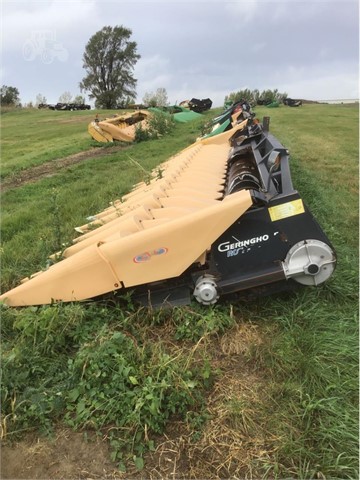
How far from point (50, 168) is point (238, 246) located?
28.8 ft

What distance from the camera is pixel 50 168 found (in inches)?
413

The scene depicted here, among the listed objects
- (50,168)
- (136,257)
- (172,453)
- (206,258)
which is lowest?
(172,453)

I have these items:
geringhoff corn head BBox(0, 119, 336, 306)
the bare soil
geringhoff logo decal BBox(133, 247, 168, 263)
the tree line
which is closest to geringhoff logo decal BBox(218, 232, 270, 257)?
geringhoff corn head BBox(0, 119, 336, 306)

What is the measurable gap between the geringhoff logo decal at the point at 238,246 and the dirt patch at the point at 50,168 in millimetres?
6719

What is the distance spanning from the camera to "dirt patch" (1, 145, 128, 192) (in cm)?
896

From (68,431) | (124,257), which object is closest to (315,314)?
(124,257)

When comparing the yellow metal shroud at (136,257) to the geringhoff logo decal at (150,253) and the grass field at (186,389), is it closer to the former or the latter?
the geringhoff logo decal at (150,253)

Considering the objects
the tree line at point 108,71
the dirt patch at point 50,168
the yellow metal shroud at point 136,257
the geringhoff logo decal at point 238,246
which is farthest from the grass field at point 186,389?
the tree line at point 108,71

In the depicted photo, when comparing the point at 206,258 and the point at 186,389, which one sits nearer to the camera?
the point at 186,389

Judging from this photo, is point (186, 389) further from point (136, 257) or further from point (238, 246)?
point (238, 246)

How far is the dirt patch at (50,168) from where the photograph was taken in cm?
896

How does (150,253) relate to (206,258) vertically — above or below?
above

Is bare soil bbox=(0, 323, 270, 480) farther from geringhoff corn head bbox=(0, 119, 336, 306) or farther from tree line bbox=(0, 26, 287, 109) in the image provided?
tree line bbox=(0, 26, 287, 109)

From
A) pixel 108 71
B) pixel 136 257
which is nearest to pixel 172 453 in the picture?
pixel 136 257
